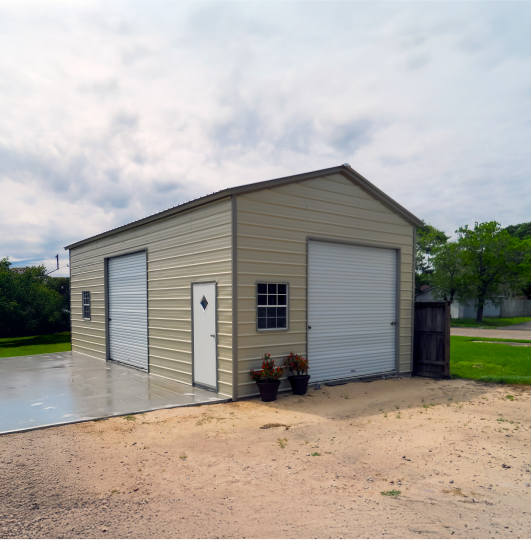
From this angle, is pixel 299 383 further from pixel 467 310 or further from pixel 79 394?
pixel 467 310

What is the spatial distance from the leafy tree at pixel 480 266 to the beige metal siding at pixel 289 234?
22668 millimetres

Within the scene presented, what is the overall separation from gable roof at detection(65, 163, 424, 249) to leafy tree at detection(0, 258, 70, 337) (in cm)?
1092

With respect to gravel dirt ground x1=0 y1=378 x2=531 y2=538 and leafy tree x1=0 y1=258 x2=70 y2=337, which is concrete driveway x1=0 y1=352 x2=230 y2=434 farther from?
leafy tree x1=0 y1=258 x2=70 y2=337

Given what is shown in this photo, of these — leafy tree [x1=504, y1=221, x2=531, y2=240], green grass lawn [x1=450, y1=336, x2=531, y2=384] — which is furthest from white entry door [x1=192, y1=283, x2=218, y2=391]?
leafy tree [x1=504, y1=221, x2=531, y2=240]

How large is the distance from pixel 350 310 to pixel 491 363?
197 inches

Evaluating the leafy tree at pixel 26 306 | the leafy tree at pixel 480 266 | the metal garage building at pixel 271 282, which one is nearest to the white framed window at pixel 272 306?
the metal garage building at pixel 271 282

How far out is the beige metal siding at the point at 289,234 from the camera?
7.78 m

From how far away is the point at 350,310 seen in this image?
962 cm

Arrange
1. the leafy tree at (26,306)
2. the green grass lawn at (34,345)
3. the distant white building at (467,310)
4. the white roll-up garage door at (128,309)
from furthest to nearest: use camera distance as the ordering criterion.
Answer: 1. the distant white building at (467,310)
2. the leafy tree at (26,306)
3. the green grass lawn at (34,345)
4. the white roll-up garage door at (128,309)

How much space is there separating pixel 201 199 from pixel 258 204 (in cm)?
115

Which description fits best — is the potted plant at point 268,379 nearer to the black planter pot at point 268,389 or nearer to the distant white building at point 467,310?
the black planter pot at point 268,389

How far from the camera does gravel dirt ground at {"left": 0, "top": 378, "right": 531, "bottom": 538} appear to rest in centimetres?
347

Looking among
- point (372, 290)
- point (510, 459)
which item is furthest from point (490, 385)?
point (510, 459)

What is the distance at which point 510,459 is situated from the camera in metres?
4.89
